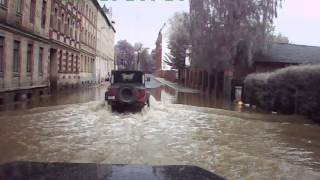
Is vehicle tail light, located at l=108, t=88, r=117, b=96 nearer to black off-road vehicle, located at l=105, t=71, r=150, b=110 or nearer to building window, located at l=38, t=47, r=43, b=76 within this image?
black off-road vehicle, located at l=105, t=71, r=150, b=110

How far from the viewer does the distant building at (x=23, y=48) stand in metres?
24.5

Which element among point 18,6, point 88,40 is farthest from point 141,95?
point 88,40

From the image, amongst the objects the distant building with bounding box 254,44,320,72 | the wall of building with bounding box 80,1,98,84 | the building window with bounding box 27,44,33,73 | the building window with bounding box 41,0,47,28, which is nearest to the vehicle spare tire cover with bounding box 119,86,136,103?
the building window with bounding box 27,44,33,73

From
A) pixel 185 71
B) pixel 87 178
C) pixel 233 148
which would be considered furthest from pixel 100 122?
pixel 185 71

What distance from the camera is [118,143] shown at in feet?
42.6

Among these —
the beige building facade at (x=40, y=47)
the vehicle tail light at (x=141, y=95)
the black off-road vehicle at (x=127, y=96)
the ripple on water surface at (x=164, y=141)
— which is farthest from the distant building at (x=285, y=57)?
the black off-road vehicle at (x=127, y=96)

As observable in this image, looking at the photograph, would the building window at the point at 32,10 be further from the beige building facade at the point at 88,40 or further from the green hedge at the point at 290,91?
the beige building facade at the point at 88,40

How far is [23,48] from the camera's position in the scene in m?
28.4

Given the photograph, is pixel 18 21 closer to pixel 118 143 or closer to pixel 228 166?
pixel 118 143

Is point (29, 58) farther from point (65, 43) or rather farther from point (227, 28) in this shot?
point (227, 28)

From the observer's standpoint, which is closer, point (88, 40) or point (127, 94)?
point (127, 94)

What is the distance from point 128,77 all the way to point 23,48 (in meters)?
7.76

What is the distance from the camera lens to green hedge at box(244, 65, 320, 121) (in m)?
20.5

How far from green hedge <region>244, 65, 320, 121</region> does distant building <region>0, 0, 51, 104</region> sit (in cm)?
1362
